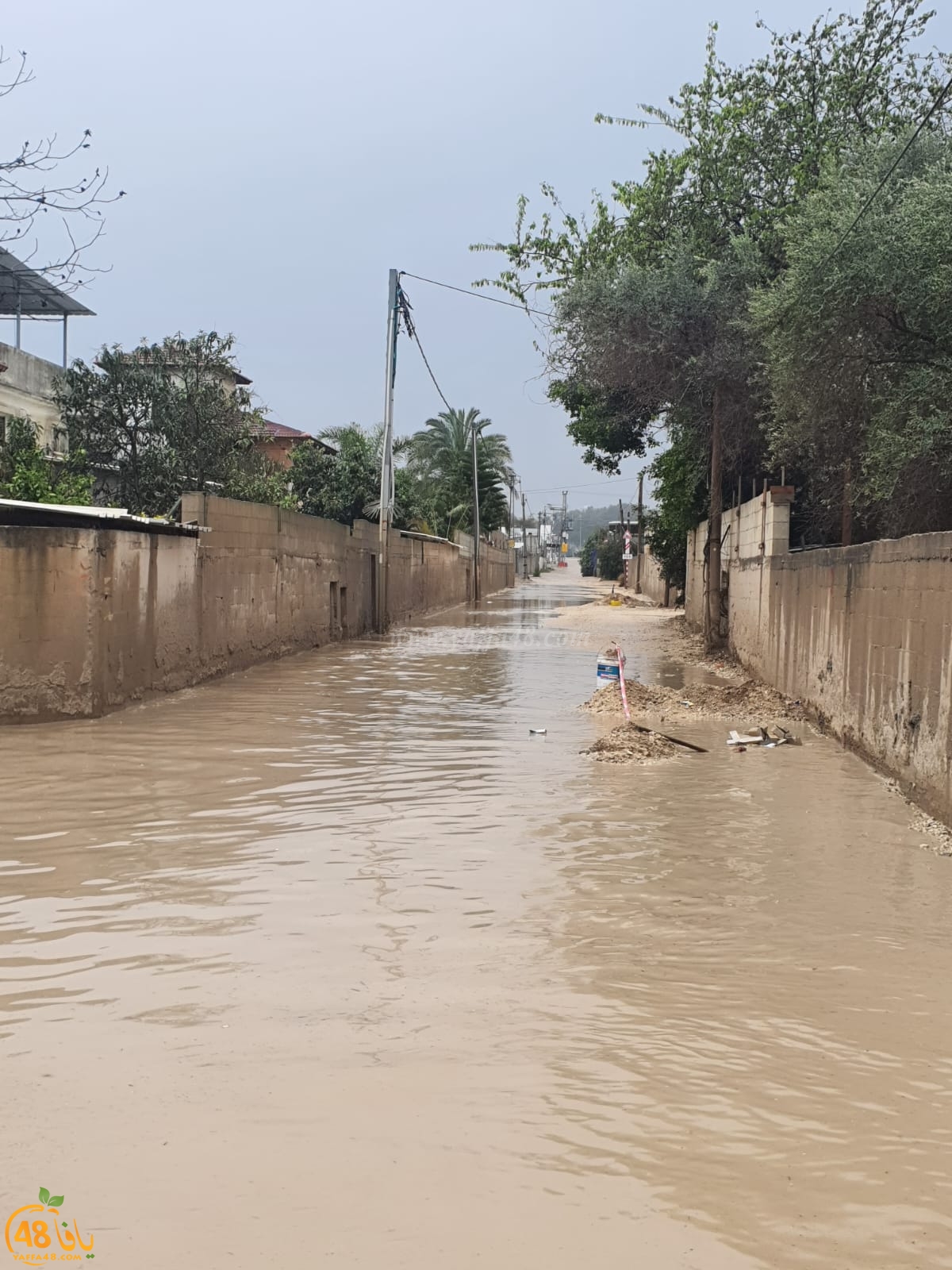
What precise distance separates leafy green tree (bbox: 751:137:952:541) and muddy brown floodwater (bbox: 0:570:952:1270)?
5.10 metres

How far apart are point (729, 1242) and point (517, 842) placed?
4331 millimetres

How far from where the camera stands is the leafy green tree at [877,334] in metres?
12.5

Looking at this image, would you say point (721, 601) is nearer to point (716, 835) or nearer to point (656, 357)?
point (656, 357)

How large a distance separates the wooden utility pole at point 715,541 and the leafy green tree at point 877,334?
6332 mm

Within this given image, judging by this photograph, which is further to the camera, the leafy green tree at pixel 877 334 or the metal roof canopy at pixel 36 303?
the metal roof canopy at pixel 36 303

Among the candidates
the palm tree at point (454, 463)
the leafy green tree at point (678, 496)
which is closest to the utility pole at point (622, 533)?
the palm tree at point (454, 463)

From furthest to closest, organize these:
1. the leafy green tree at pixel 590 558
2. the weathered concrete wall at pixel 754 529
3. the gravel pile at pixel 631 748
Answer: the leafy green tree at pixel 590 558, the weathered concrete wall at pixel 754 529, the gravel pile at pixel 631 748

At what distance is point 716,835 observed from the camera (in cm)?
767

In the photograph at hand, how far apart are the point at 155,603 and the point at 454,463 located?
51126 mm

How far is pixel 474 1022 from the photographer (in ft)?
14.6

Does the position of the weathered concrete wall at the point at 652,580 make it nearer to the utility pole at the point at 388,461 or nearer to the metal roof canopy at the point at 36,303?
the utility pole at the point at 388,461

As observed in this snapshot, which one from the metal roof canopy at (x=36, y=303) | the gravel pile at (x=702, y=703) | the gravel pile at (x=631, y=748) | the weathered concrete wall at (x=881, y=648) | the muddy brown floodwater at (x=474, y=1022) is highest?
the metal roof canopy at (x=36, y=303)

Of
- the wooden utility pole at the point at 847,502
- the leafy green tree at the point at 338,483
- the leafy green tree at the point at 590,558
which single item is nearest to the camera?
the wooden utility pole at the point at 847,502

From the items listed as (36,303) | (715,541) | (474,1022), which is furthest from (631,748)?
(36,303)
